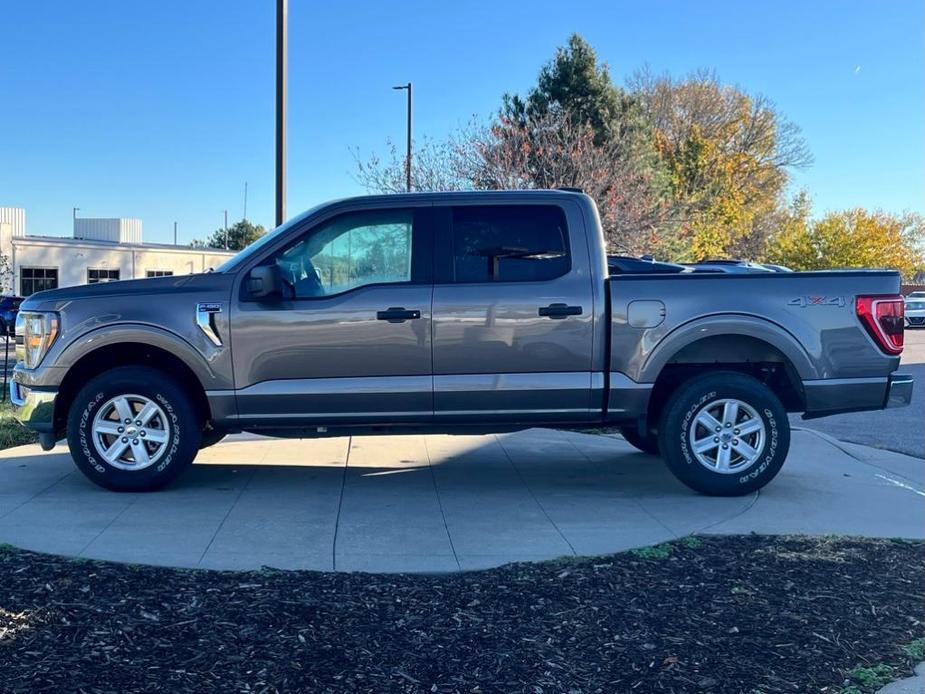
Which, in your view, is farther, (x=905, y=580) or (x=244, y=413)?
(x=244, y=413)

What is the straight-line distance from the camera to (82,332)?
20.6 feet

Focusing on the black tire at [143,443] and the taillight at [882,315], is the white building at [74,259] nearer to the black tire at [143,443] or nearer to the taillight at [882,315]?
the black tire at [143,443]

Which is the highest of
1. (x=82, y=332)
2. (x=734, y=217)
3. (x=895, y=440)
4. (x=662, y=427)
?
(x=734, y=217)

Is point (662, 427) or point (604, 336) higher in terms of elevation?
point (604, 336)

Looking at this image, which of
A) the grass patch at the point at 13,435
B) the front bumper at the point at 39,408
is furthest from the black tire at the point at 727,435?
the grass patch at the point at 13,435

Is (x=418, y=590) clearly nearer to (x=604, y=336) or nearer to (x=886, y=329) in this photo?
(x=604, y=336)

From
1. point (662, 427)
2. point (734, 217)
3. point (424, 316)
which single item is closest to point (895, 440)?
point (662, 427)

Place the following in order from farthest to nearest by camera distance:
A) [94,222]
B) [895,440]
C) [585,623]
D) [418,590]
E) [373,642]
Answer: [94,222]
[895,440]
[418,590]
[585,623]
[373,642]

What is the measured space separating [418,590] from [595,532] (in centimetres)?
158

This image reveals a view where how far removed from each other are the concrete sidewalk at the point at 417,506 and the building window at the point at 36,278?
33.2 metres

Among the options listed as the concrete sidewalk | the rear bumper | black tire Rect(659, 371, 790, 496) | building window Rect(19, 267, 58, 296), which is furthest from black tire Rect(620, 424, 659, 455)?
building window Rect(19, 267, 58, 296)

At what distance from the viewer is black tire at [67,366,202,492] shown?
6336mm

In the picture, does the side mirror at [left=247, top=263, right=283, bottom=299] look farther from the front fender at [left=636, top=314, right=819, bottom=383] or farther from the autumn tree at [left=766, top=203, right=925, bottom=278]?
the autumn tree at [left=766, top=203, right=925, bottom=278]

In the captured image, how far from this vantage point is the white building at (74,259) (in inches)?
1478
